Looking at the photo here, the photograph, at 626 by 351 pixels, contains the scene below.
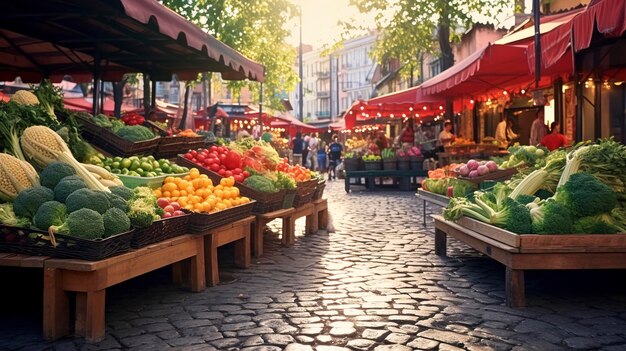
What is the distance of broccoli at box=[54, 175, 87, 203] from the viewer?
17.9 feet

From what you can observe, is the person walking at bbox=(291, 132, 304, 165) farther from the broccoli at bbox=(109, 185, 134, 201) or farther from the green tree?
the broccoli at bbox=(109, 185, 134, 201)

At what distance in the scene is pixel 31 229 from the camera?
4.90 metres

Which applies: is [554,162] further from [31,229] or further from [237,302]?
[31,229]

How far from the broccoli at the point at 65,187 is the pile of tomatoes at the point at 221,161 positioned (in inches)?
133

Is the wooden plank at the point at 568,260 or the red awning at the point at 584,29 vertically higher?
the red awning at the point at 584,29

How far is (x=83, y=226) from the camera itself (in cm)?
486

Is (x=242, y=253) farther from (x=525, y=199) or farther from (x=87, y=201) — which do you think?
(x=525, y=199)

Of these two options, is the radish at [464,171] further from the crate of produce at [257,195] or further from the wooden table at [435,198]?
the crate of produce at [257,195]

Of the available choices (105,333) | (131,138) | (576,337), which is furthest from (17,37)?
(576,337)

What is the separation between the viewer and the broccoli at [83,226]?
4.85 metres

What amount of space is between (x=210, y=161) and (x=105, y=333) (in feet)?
14.3

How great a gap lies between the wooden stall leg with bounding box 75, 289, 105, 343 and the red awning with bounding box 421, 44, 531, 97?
8.92m

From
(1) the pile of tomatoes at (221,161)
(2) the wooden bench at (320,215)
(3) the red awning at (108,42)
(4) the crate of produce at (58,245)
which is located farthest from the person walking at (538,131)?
(4) the crate of produce at (58,245)

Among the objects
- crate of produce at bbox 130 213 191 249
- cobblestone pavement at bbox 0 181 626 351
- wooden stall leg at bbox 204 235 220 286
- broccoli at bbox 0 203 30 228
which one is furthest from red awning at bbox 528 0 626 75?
broccoli at bbox 0 203 30 228
